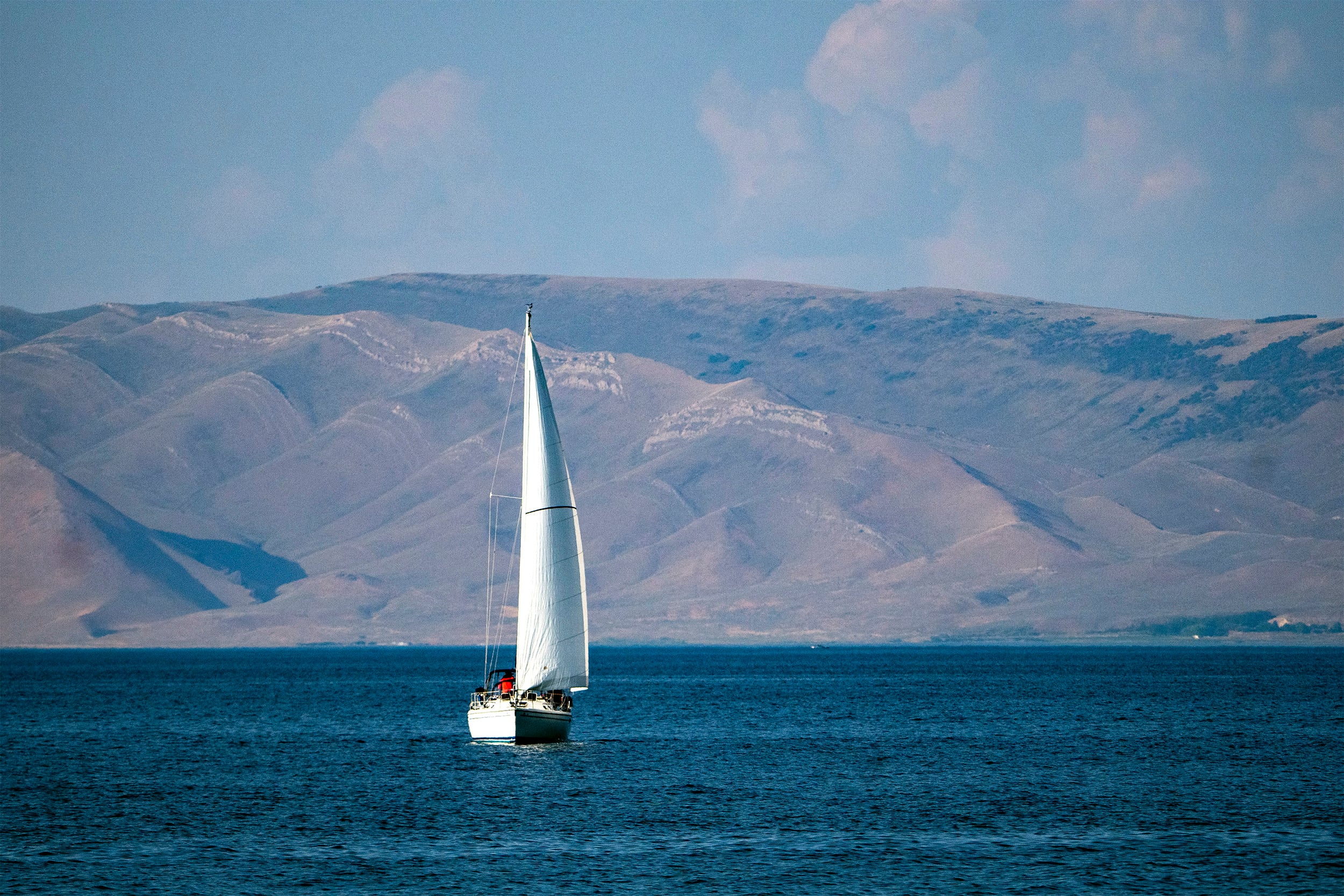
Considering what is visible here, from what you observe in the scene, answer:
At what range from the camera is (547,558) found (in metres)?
71.2

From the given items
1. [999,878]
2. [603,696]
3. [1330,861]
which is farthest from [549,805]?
[603,696]

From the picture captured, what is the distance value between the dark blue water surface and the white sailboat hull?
51.5 inches

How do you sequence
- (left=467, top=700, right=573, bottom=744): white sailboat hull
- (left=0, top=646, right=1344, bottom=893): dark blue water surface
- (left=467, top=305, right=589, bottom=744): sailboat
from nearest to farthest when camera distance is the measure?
(left=0, top=646, right=1344, bottom=893): dark blue water surface, (left=467, top=305, right=589, bottom=744): sailboat, (left=467, top=700, right=573, bottom=744): white sailboat hull

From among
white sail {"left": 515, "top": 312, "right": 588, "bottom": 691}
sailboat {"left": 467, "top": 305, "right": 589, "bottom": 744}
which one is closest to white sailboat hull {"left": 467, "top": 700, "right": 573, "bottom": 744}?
sailboat {"left": 467, "top": 305, "right": 589, "bottom": 744}

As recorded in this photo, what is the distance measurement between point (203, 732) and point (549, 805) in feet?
132

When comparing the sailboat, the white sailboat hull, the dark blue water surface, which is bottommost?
the dark blue water surface

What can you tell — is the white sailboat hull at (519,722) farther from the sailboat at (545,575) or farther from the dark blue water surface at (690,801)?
the dark blue water surface at (690,801)

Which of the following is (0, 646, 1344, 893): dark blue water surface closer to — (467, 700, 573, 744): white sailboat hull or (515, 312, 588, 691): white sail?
(467, 700, 573, 744): white sailboat hull

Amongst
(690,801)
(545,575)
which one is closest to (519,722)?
(545,575)

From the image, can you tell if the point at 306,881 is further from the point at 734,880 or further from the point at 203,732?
the point at 203,732

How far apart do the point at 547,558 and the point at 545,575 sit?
26.9 inches

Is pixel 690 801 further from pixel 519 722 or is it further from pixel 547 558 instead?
pixel 547 558

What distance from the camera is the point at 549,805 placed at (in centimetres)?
6162

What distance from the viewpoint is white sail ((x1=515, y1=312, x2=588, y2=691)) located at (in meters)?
71.2
